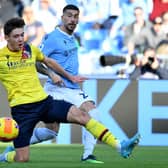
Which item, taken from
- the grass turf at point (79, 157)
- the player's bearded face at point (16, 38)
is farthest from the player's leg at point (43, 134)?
the player's bearded face at point (16, 38)

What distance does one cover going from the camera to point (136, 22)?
53.8 feet

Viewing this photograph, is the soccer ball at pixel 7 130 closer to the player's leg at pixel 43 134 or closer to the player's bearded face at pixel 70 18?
the player's leg at pixel 43 134

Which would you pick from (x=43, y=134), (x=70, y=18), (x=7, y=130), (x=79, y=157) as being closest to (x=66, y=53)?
(x=70, y=18)

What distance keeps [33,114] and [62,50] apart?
144 centimetres

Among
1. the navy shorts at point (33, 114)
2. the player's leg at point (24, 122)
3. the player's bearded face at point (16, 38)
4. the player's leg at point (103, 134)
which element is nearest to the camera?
the player's leg at point (103, 134)

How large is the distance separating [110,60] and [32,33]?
198cm

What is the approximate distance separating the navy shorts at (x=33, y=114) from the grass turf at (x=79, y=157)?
1.08 feet

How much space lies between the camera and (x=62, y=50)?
9344 millimetres

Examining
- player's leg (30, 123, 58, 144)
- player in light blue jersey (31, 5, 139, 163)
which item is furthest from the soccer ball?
player's leg (30, 123, 58, 144)

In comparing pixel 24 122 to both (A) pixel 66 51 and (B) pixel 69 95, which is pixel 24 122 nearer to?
(B) pixel 69 95

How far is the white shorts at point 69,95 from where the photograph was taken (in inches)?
362

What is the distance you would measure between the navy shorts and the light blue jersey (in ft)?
3.92

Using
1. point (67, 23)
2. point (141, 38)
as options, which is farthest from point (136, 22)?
point (67, 23)

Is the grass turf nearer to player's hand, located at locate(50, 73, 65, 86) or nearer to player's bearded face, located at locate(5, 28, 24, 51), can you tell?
player's hand, located at locate(50, 73, 65, 86)
